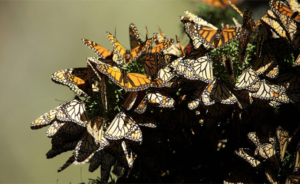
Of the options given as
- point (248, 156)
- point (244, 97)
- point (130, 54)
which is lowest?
point (248, 156)

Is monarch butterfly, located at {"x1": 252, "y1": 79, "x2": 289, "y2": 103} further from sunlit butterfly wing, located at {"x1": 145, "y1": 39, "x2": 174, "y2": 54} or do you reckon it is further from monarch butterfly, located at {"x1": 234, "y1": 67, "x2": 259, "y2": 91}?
sunlit butterfly wing, located at {"x1": 145, "y1": 39, "x2": 174, "y2": 54}

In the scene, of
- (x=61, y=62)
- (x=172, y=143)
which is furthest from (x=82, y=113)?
(x=61, y=62)

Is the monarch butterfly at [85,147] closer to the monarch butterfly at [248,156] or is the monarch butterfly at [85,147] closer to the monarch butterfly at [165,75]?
the monarch butterfly at [165,75]

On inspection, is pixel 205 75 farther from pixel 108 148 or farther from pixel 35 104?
pixel 35 104

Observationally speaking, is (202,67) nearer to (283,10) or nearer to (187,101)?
(187,101)

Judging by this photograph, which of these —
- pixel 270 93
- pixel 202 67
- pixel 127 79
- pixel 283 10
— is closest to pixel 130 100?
pixel 127 79

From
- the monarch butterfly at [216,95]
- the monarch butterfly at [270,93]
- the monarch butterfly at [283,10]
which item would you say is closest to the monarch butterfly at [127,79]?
the monarch butterfly at [216,95]

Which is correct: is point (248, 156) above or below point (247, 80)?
below
